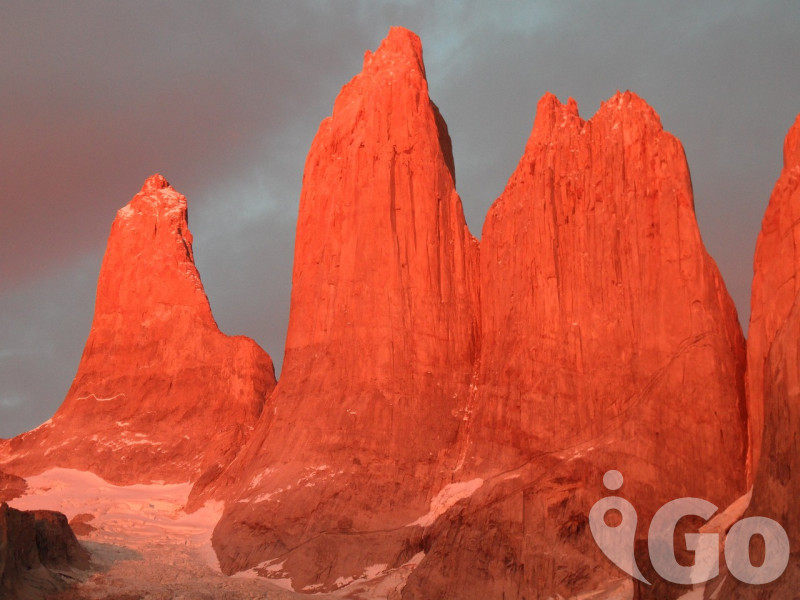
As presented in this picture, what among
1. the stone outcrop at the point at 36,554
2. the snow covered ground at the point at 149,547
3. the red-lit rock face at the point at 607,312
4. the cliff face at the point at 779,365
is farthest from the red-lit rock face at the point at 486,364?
the stone outcrop at the point at 36,554

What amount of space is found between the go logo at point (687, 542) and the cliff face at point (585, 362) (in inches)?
16.0

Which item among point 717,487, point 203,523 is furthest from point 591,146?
point 203,523

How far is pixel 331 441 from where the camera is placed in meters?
51.5

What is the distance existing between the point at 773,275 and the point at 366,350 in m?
18.5

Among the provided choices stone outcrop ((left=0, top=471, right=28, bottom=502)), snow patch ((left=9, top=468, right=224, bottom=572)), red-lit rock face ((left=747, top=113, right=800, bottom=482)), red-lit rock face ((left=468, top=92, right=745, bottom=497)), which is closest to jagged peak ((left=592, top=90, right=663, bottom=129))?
red-lit rock face ((left=468, top=92, right=745, bottom=497))

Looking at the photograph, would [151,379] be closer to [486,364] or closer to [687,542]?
[486,364]

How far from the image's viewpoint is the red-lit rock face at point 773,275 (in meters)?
40.7

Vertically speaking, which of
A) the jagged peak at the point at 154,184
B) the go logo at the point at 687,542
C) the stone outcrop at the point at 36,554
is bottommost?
the go logo at the point at 687,542

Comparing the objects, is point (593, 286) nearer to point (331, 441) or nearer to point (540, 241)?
point (540, 241)

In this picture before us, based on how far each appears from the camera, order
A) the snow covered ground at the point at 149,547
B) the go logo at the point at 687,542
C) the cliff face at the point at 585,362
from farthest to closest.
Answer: the snow covered ground at the point at 149,547 < the cliff face at the point at 585,362 < the go logo at the point at 687,542

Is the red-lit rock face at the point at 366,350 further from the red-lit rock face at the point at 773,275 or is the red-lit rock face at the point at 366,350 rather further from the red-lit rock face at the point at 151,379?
the red-lit rock face at the point at 773,275

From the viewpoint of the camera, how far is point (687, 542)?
40156 millimetres

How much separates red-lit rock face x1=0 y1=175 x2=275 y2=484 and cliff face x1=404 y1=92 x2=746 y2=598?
18.2 m

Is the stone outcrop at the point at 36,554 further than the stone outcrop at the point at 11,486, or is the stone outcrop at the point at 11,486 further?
the stone outcrop at the point at 11,486
